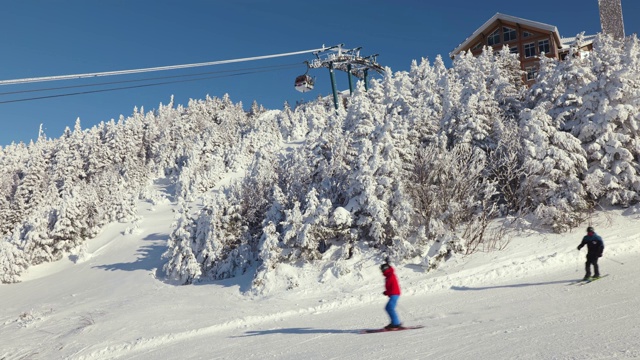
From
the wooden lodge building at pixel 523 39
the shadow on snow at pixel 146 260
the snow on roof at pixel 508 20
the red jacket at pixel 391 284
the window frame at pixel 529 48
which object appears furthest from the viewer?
the window frame at pixel 529 48

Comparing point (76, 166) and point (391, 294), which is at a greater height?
point (76, 166)

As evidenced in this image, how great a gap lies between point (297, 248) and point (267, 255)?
163 cm

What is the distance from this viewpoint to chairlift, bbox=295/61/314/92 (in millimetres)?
55406

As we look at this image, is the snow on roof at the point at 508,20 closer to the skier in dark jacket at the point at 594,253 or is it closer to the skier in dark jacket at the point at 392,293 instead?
the skier in dark jacket at the point at 594,253

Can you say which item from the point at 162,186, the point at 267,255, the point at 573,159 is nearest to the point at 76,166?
the point at 162,186

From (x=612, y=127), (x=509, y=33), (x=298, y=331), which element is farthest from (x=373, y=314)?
(x=509, y=33)

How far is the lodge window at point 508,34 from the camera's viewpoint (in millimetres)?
57438

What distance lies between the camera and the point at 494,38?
193 ft

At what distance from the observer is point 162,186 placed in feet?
243

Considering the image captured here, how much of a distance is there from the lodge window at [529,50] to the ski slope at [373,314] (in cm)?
4345

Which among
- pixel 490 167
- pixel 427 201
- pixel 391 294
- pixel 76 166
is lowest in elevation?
pixel 391 294

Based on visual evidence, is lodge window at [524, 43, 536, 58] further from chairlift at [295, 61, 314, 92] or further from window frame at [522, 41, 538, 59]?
chairlift at [295, 61, 314, 92]

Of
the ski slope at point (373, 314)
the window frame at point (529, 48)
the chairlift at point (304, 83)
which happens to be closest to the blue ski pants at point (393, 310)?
the ski slope at point (373, 314)

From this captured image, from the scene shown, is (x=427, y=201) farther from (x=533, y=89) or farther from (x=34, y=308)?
(x=34, y=308)
